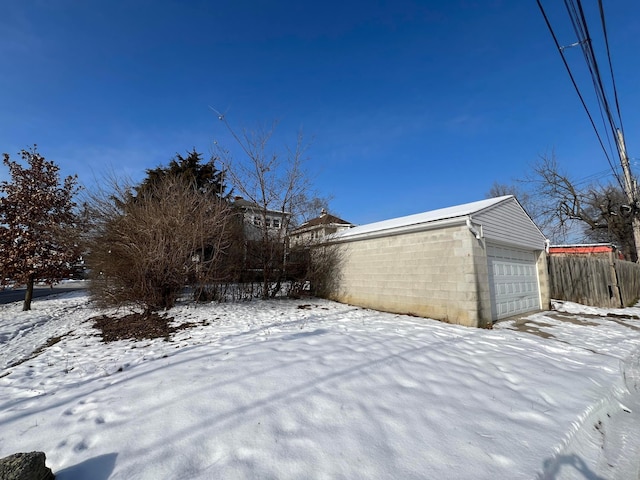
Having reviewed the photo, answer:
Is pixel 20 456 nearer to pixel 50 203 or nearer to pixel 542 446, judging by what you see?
pixel 542 446

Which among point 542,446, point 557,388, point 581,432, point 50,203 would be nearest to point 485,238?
point 557,388

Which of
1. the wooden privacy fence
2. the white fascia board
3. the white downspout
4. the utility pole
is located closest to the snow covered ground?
the white downspout

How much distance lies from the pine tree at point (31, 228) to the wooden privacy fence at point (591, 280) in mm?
17464

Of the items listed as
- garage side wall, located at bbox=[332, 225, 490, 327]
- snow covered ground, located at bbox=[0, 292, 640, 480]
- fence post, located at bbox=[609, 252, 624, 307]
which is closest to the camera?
snow covered ground, located at bbox=[0, 292, 640, 480]

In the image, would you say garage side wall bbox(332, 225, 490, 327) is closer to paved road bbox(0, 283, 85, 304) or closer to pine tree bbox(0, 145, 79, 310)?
pine tree bbox(0, 145, 79, 310)

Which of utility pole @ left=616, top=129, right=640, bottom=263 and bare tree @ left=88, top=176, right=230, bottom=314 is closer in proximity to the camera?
bare tree @ left=88, top=176, right=230, bottom=314

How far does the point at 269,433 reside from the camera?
94.7 inches

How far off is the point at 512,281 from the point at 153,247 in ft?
32.2

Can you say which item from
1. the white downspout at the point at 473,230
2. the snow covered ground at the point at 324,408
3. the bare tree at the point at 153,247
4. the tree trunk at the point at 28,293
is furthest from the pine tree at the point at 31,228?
the white downspout at the point at 473,230

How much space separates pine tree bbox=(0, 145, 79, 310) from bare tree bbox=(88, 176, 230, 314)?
11.8 feet

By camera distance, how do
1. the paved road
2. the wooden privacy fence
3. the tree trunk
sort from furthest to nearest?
1. the paved road
2. the tree trunk
3. the wooden privacy fence

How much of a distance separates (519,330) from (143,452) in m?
7.45

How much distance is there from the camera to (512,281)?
8.83m

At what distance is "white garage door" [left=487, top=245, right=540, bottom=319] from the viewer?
8.05 m
